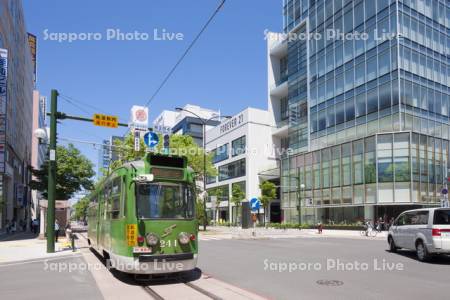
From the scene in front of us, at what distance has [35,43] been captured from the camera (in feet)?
329

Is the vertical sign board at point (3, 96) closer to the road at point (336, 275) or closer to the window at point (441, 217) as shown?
the road at point (336, 275)

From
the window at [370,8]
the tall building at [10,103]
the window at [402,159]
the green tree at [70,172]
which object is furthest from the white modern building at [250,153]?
the window at [402,159]

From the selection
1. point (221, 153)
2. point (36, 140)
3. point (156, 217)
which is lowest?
point (156, 217)

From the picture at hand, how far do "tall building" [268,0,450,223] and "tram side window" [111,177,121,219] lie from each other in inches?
1424

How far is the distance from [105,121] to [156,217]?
1014 cm

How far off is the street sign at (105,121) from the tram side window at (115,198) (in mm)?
7283

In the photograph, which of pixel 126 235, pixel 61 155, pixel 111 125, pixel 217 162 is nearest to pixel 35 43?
pixel 217 162

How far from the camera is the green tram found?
428 inches

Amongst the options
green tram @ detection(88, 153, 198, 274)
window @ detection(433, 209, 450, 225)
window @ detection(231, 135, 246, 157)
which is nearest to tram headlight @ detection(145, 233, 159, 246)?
green tram @ detection(88, 153, 198, 274)

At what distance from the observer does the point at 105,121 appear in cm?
2011

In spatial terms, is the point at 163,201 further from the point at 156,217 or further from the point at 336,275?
the point at 336,275

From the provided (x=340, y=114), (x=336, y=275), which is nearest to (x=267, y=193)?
(x=340, y=114)

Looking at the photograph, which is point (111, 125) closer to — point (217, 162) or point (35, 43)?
point (217, 162)

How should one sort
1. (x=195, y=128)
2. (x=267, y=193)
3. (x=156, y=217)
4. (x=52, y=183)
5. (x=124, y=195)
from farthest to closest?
(x=195, y=128) → (x=267, y=193) → (x=52, y=183) → (x=124, y=195) → (x=156, y=217)
